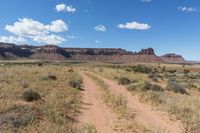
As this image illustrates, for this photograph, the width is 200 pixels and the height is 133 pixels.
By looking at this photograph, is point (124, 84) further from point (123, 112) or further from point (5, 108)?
point (5, 108)

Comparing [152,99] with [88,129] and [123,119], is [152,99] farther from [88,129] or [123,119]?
[88,129]

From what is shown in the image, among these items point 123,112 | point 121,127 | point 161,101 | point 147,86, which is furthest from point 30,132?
point 147,86

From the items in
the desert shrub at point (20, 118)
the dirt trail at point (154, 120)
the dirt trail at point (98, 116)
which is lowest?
the dirt trail at point (154, 120)

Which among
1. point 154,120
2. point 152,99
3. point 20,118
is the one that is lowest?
point 154,120

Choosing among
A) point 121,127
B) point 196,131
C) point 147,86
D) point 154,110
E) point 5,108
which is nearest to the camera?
point 196,131

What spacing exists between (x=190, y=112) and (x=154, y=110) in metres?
1.82

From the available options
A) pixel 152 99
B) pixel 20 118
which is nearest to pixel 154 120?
pixel 152 99

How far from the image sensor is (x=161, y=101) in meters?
16.9

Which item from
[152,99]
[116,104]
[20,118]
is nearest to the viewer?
[20,118]

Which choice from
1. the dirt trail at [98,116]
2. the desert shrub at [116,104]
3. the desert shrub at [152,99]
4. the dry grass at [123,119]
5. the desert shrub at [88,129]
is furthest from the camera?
the desert shrub at [152,99]

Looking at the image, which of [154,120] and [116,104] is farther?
[116,104]

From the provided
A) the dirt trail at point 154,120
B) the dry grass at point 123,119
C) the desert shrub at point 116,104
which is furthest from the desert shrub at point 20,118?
the dirt trail at point 154,120

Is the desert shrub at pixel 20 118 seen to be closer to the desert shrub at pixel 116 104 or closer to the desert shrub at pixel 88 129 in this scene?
the desert shrub at pixel 88 129

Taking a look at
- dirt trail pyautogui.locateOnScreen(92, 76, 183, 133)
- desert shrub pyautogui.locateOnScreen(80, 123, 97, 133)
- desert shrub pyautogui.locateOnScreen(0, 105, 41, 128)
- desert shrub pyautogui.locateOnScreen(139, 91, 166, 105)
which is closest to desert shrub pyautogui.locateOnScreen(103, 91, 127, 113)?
dirt trail pyautogui.locateOnScreen(92, 76, 183, 133)
